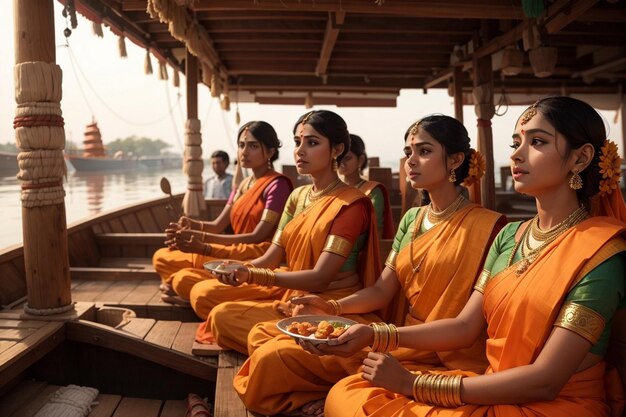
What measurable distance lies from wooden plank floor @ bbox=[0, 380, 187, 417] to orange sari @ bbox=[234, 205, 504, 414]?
Answer: 1.04 meters

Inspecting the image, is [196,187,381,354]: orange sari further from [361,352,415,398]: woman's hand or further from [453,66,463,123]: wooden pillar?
[453,66,463,123]: wooden pillar

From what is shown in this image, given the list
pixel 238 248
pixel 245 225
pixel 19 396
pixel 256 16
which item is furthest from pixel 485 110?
pixel 19 396

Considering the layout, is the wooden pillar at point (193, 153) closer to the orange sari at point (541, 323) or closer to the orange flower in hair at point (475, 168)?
the orange flower in hair at point (475, 168)

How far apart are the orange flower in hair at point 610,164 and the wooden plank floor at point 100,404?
2538 mm

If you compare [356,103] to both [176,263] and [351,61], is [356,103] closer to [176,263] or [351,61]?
[351,61]

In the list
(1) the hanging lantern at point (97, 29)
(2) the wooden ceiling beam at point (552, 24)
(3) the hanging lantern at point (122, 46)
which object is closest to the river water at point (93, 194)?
(3) the hanging lantern at point (122, 46)

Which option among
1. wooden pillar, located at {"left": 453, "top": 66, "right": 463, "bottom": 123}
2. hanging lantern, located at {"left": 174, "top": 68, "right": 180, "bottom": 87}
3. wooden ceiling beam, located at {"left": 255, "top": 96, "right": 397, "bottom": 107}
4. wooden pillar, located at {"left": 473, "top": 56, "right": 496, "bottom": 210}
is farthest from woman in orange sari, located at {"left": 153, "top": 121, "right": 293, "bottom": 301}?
wooden ceiling beam, located at {"left": 255, "top": 96, "right": 397, "bottom": 107}

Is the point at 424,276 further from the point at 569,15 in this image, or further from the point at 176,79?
the point at 176,79

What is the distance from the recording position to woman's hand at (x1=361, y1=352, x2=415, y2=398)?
68.4 inches

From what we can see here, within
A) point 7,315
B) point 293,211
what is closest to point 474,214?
point 293,211

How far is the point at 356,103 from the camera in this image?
38.8 feet

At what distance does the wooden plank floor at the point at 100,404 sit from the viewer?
2.99 metres

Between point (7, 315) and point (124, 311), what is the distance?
708 millimetres

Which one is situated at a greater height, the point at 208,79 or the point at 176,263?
the point at 208,79
